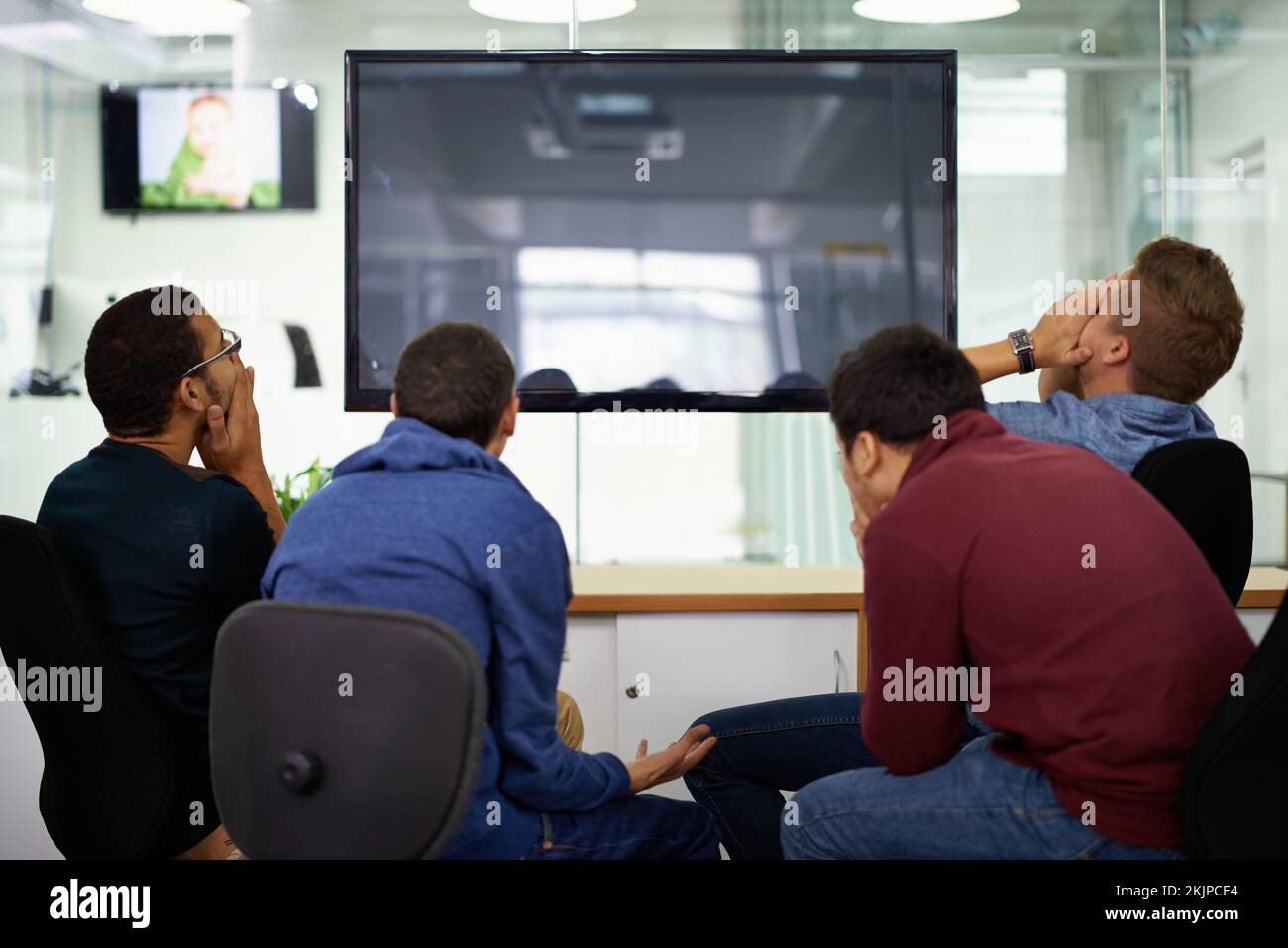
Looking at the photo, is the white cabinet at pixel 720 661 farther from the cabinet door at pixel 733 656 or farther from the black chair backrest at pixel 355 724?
the black chair backrest at pixel 355 724

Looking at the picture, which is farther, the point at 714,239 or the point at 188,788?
the point at 714,239

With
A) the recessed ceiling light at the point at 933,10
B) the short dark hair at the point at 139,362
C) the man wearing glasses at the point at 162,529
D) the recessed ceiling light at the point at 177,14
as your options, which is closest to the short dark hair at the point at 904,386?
the man wearing glasses at the point at 162,529

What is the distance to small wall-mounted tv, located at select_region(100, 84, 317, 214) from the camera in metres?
3.71

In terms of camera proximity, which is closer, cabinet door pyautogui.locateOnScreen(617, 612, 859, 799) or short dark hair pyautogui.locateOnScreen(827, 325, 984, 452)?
short dark hair pyautogui.locateOnScreen(827, 325, 984, 452)

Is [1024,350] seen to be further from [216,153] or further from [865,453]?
[216,153]

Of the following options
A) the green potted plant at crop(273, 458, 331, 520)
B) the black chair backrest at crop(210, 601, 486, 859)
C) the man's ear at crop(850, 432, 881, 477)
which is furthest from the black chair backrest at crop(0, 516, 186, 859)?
the green potted plant at crop(273, 458, 331, 520)

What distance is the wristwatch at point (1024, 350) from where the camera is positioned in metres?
2.09

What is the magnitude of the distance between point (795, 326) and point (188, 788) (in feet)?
5.18

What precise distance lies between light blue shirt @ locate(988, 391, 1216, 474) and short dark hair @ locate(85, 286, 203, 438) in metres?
1.28

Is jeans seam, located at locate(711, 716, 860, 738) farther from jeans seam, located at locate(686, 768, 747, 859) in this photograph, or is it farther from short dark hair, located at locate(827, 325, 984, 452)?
short dark hair, located at locate(827, 325, 984, 452)

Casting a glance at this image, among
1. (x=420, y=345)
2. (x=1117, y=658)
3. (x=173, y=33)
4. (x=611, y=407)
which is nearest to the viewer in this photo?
(x=1117, y=658)
